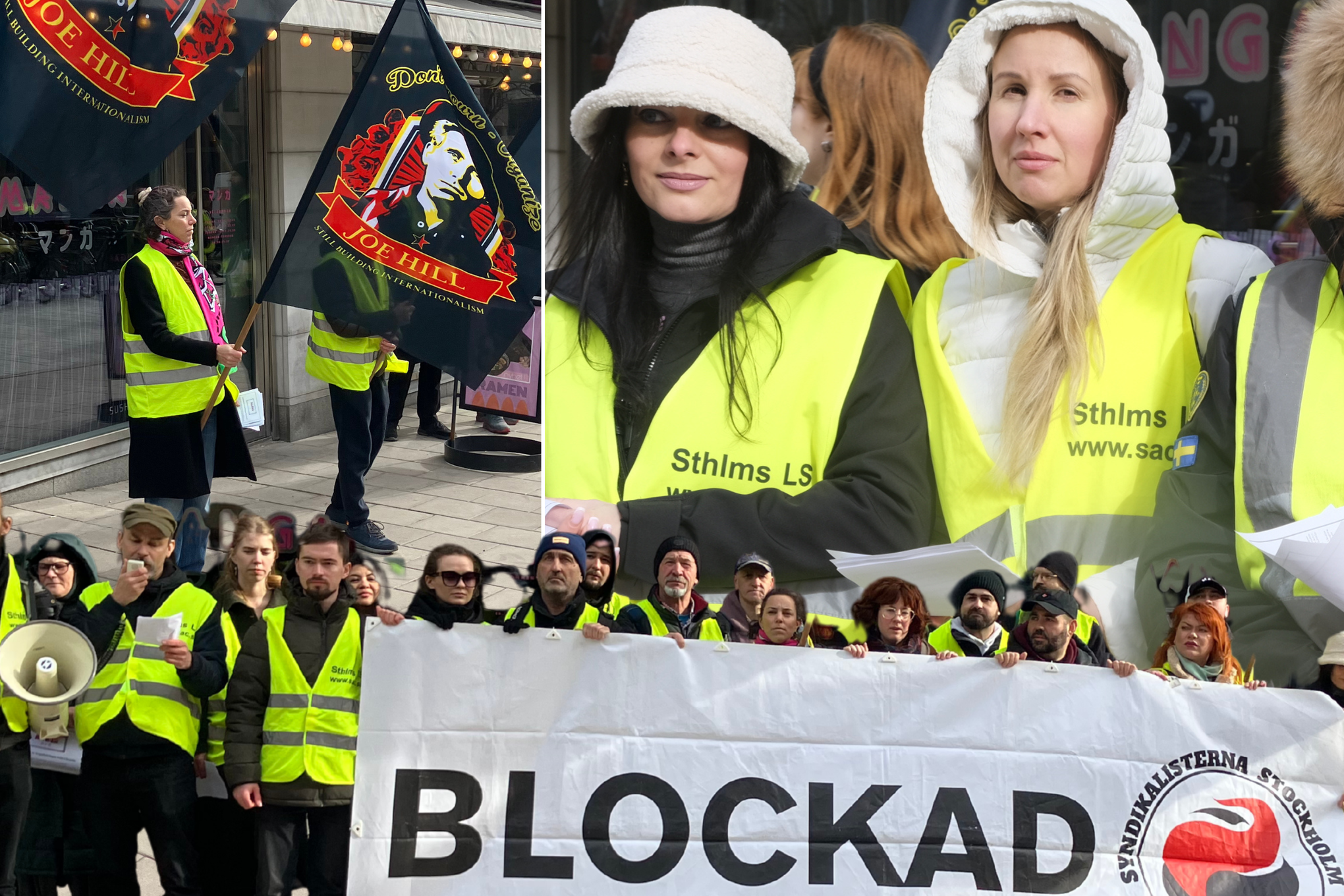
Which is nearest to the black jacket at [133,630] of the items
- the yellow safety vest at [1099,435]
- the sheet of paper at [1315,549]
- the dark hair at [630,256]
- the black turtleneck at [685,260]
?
the dark hair at [630,256]

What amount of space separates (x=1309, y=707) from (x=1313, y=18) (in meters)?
2.41

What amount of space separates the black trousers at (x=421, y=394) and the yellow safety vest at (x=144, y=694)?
257 inches

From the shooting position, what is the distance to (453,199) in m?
6.29

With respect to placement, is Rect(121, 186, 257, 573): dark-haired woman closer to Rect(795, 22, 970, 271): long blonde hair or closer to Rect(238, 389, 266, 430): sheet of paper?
Rect(238, 389, 266, 430): sheet of paper

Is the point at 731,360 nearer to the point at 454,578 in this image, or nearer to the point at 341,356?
the point at 454,578

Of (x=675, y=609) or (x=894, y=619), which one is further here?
(x=675, y=609)

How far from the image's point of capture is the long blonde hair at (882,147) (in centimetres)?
554

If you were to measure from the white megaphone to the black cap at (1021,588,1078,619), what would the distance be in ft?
9.94

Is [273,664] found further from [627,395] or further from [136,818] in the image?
[627,395]

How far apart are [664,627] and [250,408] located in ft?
10.7

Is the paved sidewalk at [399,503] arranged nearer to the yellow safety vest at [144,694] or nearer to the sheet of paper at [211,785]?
the sheet of paper at [211,785]

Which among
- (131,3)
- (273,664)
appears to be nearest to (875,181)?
(273,664)

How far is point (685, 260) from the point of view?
223 inches

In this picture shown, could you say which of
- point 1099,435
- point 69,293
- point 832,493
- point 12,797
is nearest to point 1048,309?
point 1099,435
